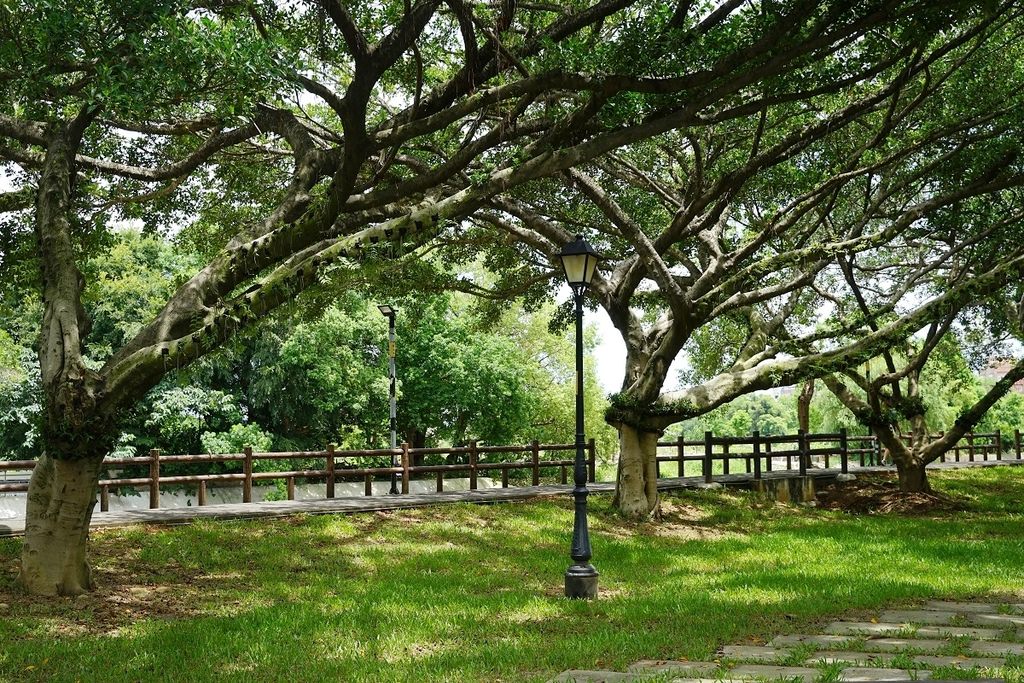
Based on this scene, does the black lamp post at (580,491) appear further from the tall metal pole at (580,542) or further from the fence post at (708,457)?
the fence post at (708,457)

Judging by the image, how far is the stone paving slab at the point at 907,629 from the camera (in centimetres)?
770

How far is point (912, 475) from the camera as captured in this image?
2233 centimetres

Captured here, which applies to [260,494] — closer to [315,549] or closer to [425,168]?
[315,549]

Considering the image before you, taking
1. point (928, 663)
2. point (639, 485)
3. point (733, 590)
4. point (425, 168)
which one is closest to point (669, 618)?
point (733, 590)

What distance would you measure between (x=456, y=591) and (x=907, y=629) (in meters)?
5.38

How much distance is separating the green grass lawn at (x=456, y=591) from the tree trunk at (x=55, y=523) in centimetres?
31

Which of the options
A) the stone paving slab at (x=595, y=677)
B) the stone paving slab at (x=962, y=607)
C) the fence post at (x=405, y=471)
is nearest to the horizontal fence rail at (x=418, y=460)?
the fence post at (x=405, y=471)

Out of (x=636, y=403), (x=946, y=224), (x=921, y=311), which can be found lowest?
(x=636, y=403)

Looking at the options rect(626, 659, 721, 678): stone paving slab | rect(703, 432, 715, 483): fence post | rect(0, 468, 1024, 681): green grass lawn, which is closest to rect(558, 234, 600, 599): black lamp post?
rect(0, 468, 1024, 681): green grass lawn

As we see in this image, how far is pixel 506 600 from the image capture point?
10.6 meters

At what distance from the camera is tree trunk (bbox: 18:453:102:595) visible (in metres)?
10.2

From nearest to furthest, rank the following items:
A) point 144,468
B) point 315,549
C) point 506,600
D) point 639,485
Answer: point 506,600 → point 315,549 → point 639,485 → point 144,468

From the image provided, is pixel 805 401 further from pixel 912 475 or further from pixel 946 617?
pixel 946 617

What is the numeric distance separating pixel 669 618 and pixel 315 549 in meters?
6.82
